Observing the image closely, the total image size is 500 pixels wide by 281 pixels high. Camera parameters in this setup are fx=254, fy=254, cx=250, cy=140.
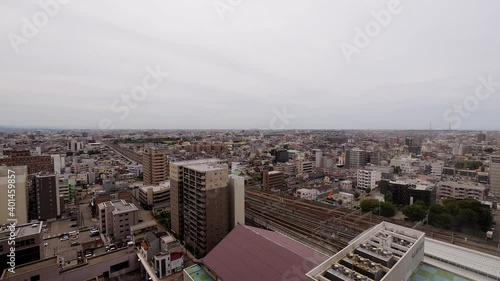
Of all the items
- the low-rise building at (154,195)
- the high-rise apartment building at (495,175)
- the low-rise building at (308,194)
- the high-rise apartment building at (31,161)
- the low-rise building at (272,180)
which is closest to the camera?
the low-rise building at (154,195)

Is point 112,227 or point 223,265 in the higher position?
point 223,265

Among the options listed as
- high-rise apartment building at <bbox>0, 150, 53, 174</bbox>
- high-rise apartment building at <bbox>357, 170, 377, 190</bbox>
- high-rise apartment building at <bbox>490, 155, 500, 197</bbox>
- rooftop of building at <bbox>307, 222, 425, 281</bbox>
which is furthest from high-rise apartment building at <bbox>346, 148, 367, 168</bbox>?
high-rise apartment building at <bbox>0, 150, 53, 174</bbox>

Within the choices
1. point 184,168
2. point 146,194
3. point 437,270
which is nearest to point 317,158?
point 146,194

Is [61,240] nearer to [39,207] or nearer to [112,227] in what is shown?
[112,227]

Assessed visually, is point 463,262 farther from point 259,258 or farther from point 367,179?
point 367,179

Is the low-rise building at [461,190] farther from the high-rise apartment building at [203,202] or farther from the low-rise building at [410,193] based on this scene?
the high-rise apartment building at [203,202]

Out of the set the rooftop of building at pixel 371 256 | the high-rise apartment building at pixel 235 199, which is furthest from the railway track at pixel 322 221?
the rooftop of building at pixel 371 256
